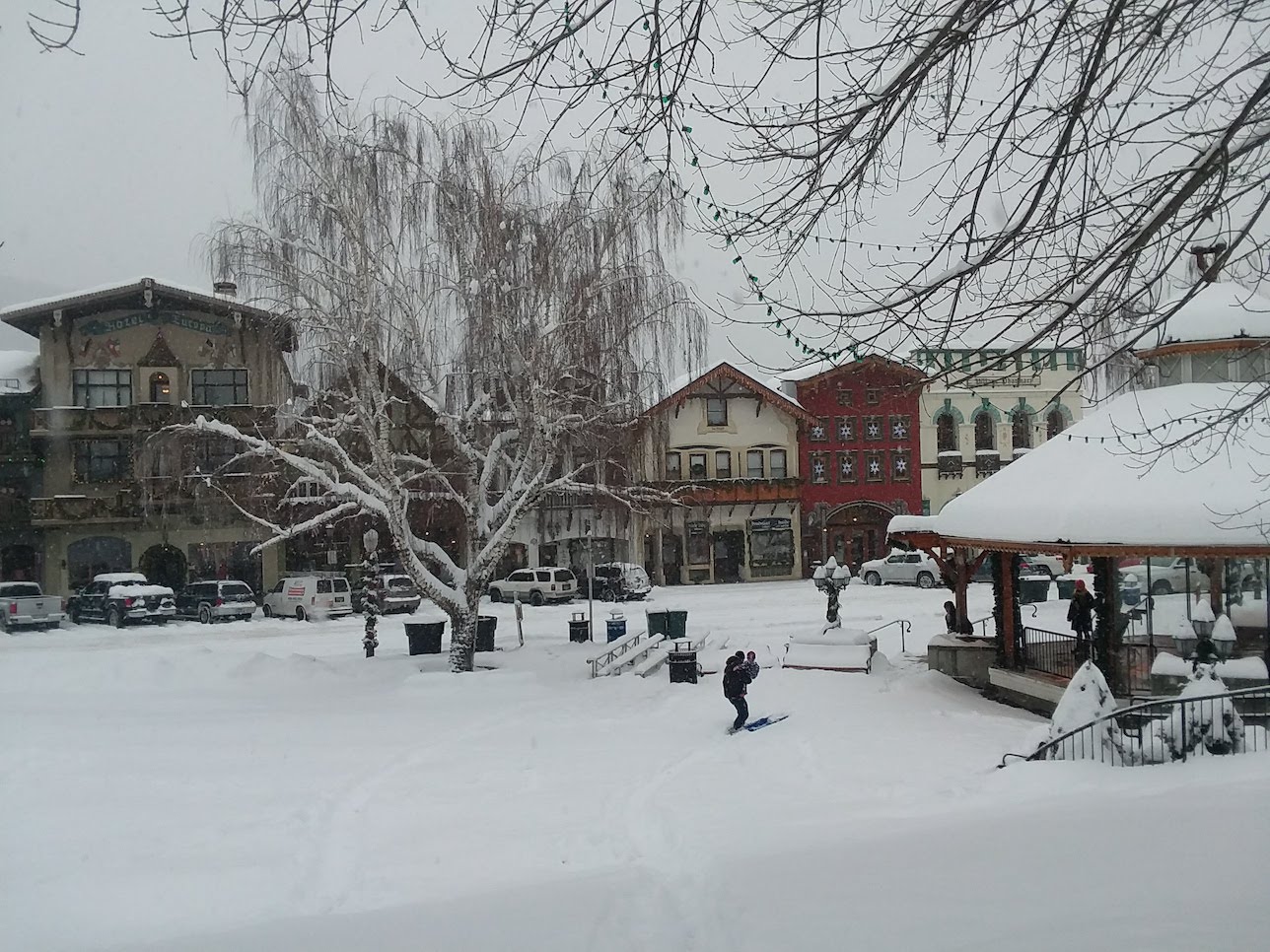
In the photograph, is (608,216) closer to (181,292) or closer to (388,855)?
(388,855)

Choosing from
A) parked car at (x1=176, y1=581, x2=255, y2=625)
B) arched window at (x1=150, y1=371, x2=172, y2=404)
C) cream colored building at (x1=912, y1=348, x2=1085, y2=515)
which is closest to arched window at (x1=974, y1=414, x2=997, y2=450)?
cream colored building at (x1=912, y1=348, x2=1085, y2=515)

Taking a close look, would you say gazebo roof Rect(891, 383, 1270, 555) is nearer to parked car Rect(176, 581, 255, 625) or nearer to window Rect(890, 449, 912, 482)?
parked car Rect(176, 581, 255, 625)

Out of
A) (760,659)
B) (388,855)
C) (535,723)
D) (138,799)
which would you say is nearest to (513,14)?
(388,855)

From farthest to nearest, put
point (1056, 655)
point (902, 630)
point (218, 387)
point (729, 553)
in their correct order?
point (729, 553)
point (218, 387)
point (902, 630)
point (1056, 655)

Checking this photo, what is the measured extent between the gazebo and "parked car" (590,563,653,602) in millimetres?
21003

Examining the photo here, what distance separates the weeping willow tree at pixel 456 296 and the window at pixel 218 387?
69.6 ft

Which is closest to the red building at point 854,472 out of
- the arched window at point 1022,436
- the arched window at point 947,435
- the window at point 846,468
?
the window at point 846,468

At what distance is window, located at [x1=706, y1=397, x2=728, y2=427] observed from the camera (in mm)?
50719

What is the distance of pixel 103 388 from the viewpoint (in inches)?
1591

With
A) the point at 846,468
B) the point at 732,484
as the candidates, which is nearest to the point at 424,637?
the point at 732,484

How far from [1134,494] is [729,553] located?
1362 inches

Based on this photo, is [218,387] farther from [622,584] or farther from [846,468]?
[846,468]

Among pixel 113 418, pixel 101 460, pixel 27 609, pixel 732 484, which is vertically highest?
pixel 113 418

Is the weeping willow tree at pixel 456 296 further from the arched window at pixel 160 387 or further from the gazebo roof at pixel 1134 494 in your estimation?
the arched window at pixel 160 387
